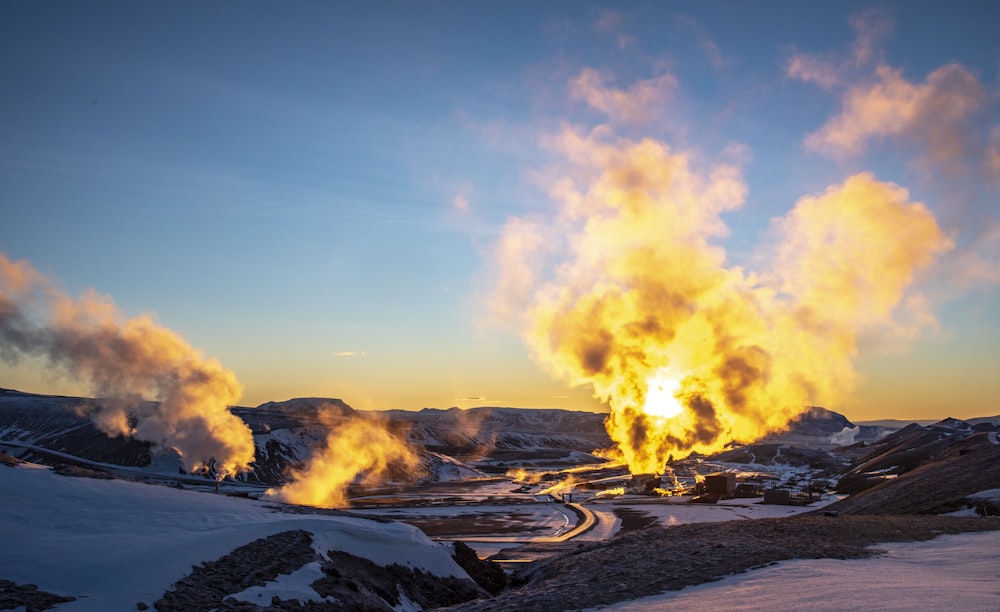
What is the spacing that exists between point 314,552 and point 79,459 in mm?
109367

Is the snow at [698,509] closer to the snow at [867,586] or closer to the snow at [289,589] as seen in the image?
the snow at [867,586]

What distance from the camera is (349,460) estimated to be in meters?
138

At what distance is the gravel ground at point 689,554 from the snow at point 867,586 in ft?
3.56

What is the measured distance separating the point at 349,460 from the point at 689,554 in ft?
415

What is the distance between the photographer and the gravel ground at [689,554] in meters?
17.4

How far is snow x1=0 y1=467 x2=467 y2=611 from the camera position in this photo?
17.7 metres

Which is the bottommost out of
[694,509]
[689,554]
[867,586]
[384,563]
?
[694,509]

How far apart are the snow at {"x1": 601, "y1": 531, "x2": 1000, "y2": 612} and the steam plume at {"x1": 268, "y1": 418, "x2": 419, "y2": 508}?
82978 millimetres

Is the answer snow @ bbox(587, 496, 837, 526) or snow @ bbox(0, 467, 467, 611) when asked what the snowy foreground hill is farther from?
snow @ bbox(587, 496, 837, 526)

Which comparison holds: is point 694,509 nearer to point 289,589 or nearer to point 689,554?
point 689,554

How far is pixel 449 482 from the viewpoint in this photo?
427ft

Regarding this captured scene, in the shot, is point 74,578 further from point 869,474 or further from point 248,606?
point 869,474

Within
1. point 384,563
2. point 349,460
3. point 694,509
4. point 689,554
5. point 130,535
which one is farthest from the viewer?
point 349,460

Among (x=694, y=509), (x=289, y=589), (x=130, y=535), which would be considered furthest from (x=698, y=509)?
(x=130, y=535)
